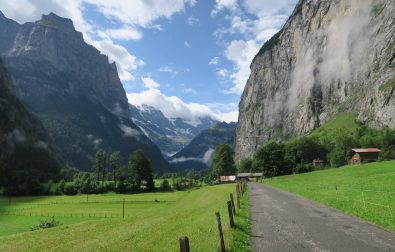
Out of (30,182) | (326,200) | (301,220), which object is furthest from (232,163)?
(301,220)

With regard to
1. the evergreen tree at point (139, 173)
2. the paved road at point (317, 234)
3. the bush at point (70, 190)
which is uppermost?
the evergreen tree at point (139, 173)

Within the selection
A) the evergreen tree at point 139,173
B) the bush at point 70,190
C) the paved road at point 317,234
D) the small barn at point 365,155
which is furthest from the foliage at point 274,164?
the paved road at point 317,234

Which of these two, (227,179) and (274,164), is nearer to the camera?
(227,179)

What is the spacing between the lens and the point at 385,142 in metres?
190

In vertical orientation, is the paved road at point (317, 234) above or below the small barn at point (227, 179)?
below

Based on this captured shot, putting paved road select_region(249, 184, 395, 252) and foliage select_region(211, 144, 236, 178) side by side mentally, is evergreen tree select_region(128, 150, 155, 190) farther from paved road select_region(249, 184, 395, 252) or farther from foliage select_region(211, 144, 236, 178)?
paved road select_region(249, 184, 395, 252)

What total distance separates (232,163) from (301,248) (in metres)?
175

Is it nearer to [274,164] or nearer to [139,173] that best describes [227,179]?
[274,164]

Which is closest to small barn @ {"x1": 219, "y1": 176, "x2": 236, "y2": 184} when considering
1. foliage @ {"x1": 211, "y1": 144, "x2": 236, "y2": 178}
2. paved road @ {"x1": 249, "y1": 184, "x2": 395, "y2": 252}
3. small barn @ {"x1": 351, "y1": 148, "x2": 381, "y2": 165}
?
foliage @ {"x1": 211, "y1": 144, "x2": 236, "y2": 178}

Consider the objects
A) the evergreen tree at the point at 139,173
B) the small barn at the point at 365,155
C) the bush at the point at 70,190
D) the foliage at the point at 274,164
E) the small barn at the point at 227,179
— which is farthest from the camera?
the foliage at the point at 274,164

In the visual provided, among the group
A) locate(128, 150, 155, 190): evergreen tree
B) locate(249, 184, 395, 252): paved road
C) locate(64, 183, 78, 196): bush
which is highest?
locate(128, 150, 155, 190): evergreen tree

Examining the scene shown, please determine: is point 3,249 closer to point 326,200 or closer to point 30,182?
point 326,200

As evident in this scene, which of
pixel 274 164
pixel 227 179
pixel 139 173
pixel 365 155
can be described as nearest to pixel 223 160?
pixel 227 179

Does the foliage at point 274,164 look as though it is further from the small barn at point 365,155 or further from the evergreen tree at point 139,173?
the evergreen tree at point 139,173
